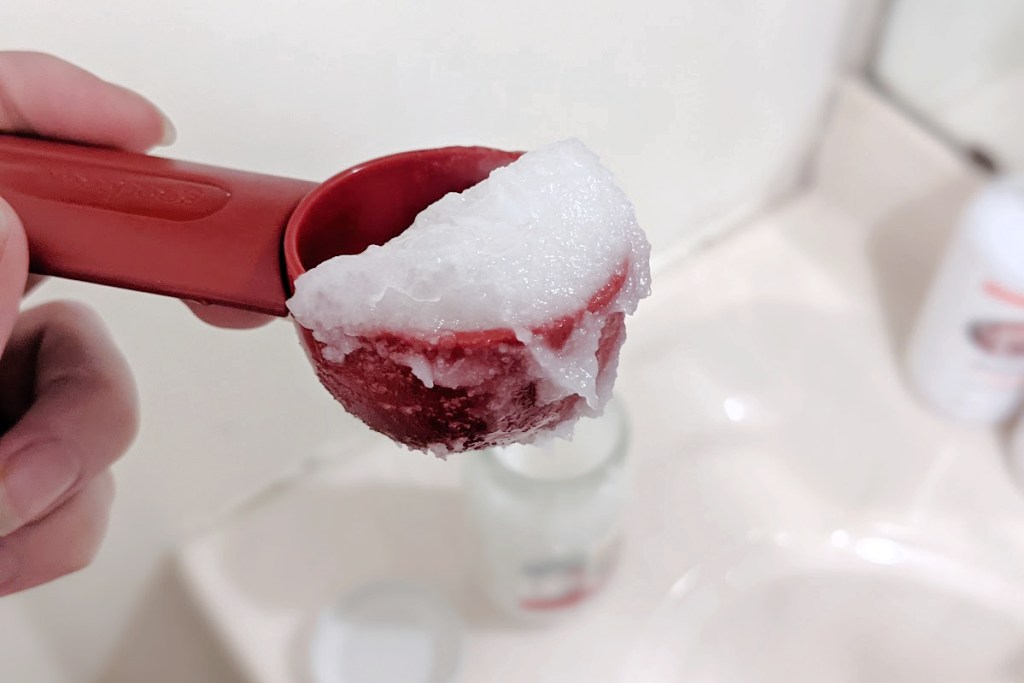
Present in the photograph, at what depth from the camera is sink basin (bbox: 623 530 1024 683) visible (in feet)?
1.48

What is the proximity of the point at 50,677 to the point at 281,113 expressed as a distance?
292 mm

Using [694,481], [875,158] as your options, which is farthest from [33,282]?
[875,158]

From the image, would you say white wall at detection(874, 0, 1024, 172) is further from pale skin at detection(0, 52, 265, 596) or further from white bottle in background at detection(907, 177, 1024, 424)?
pale skin at detection(0, 52, 265, 596)

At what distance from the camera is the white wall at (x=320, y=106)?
31 cm

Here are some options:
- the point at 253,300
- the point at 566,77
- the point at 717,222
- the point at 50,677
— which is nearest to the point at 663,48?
the point at 566,77

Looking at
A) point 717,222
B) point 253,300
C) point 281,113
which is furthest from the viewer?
point 717,222

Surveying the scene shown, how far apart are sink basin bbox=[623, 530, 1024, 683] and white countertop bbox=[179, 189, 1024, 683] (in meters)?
0.01

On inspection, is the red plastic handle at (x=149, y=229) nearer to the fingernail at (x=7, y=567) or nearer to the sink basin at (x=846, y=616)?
the fingernail at (x=7, y=567)

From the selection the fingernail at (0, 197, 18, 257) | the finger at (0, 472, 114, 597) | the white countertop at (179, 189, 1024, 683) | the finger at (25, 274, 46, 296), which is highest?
the fingernail at (0, 197, 18, 257)

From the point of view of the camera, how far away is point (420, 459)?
19.2 inches

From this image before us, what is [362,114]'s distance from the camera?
360mm

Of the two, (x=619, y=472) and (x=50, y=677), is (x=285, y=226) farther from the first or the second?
(x=50, y=677)

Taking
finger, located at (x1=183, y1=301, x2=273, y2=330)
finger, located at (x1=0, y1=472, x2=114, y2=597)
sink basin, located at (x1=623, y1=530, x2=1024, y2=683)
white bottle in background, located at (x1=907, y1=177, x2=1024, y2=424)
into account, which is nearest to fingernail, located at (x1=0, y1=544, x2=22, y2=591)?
finger, located at (x1=0, y1=472, x2=114, y2=597)

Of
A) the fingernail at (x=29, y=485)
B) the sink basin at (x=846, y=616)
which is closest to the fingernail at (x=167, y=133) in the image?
the fingernail at (x=29, y=485)
